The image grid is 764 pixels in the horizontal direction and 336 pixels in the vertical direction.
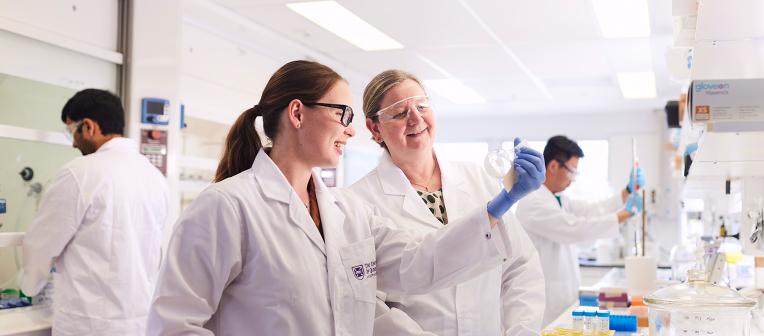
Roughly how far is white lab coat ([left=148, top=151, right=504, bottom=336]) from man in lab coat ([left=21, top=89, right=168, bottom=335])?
1486 mm

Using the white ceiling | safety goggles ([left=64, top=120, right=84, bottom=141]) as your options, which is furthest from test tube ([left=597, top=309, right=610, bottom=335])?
the white ceiling

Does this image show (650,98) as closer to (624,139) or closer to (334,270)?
(624,139)

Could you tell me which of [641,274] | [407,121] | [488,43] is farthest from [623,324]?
[488,43]

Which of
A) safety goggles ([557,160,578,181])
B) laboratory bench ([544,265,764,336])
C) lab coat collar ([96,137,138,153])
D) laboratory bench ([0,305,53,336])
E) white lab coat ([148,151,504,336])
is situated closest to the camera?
white lab coat ([148,151,504,336])

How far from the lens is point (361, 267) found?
1.74 metres

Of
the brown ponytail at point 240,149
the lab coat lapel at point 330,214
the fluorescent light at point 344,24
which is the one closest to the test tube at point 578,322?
the lab coat lapel at point 330,214

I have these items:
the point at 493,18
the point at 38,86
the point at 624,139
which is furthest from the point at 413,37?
the point at 624,139

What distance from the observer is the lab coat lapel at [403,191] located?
218 cm

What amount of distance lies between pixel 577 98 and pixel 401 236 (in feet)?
22.2

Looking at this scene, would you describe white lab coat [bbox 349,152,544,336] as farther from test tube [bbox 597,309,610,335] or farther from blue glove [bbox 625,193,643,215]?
blue glove [bbox 625,193,643,215]

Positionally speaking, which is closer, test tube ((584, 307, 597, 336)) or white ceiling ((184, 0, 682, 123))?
test tube ((584, 307, 597, 336))

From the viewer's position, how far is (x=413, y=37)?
5.57m

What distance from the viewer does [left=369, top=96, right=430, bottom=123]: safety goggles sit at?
7.20ft

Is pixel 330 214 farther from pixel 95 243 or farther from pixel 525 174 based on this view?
pixel 95 243
